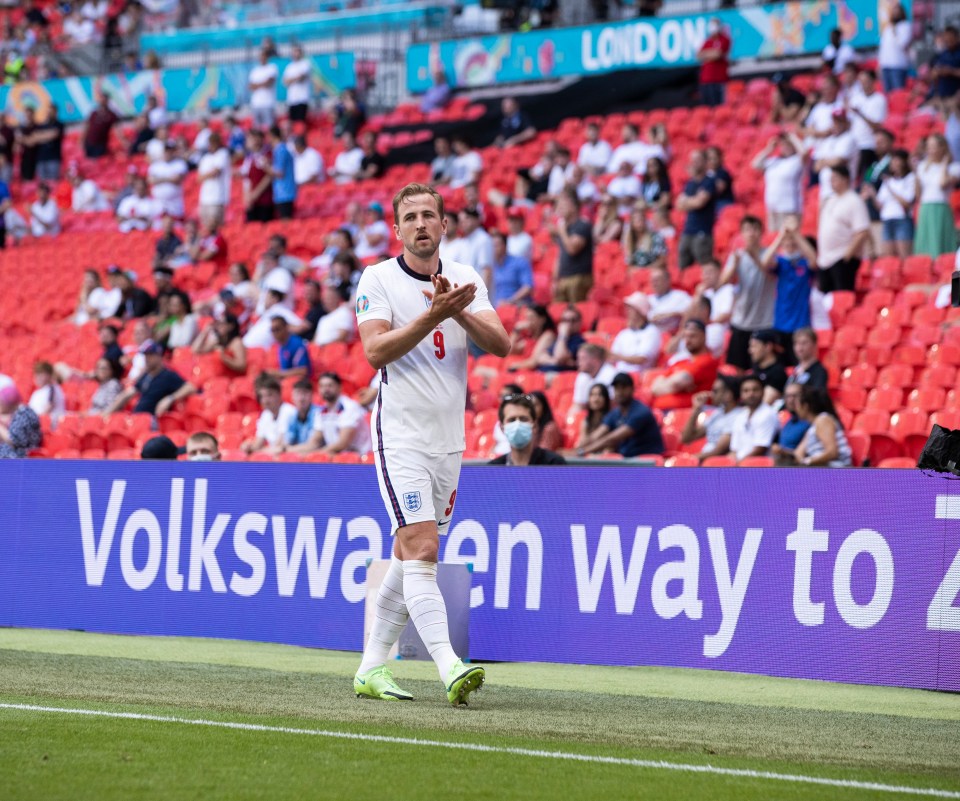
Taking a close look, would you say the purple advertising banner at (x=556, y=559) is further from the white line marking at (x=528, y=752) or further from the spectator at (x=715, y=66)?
the spectator at (x=715, y=66)

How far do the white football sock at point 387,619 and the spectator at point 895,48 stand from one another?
46.6ft

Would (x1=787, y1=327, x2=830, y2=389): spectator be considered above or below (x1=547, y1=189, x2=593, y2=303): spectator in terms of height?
below

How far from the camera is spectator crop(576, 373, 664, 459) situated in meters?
12.5

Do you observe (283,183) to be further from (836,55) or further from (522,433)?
(522,433)

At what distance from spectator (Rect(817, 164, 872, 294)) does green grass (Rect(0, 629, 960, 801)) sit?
7139 millimetres

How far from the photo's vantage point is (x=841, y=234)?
1492cm

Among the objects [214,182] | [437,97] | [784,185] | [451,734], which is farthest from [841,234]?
[437,97]

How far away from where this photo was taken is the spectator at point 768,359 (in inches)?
500

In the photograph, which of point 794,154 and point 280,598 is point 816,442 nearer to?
point 280,598

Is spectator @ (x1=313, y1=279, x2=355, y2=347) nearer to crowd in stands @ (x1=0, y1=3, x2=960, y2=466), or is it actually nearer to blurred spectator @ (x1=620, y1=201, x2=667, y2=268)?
crowd in stands @ (x1=0, y1=3, x2=960, y2=466)

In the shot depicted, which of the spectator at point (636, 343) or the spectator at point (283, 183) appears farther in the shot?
the spectator at point (283, 183)

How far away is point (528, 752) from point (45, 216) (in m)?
23.3

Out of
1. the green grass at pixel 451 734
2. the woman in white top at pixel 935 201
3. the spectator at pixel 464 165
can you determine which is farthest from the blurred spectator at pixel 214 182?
the green grass at pixel 451 734

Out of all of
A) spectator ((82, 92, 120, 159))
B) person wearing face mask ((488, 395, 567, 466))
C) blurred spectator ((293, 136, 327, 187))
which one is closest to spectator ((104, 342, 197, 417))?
person wearing face mask ((488, 395, 567, 466))
